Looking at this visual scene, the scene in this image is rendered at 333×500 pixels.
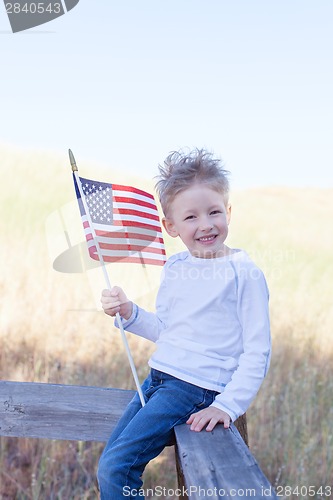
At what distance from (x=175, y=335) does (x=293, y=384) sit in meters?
3.24

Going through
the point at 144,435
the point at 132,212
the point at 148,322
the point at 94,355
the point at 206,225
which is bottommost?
the point at 94,355

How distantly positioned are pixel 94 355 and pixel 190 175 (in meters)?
3.40

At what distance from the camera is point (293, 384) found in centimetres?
500

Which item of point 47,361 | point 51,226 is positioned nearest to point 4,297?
point 47,361

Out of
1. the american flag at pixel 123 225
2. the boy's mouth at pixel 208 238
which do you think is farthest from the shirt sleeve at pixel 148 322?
the american flag at pixel 123 225

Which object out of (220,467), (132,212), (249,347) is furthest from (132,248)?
(220,467)

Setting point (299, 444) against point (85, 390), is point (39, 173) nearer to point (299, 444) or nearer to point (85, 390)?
point (299, 444)

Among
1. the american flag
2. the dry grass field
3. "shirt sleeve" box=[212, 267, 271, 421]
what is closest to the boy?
"shirt sleeve" box=[212, 267, 271, 421]

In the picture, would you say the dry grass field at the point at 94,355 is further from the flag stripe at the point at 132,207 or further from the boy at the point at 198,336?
the boy at the point at 198,336

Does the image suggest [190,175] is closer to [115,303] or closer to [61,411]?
[115,303]

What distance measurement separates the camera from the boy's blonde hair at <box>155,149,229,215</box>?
6.65 feet

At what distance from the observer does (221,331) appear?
1.94 meters

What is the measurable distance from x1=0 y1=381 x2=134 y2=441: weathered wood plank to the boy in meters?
0.24

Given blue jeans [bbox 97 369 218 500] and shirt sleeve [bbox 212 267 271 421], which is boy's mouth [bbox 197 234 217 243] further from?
blue jeans [bbox 97 369 218 500]
